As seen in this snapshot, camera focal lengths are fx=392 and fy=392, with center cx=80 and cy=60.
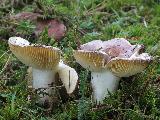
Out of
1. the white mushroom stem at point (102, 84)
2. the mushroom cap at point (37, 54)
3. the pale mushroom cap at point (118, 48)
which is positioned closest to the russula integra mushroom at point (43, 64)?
the mushroom cap at point (37, 54)

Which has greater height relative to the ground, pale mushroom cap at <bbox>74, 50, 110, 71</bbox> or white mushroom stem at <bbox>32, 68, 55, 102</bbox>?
pale mushroom cap at <bbox>74, 50, 110, 71</bbox>

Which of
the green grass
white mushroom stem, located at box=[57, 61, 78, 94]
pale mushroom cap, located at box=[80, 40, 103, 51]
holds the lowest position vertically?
the green grass

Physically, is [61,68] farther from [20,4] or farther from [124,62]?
[20,4]

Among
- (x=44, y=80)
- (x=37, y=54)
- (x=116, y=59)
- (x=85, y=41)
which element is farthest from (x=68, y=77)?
(x=85, y=41)

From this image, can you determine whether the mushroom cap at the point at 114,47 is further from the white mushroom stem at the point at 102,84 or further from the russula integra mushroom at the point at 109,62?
the white mushroom stem at the point at 102,84

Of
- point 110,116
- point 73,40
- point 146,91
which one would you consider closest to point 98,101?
point 110,116

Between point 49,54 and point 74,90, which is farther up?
point 49,54

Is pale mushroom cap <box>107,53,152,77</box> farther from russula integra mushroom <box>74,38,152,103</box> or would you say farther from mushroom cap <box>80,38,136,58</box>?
mushroom cap <box>80,38,136,58</box>

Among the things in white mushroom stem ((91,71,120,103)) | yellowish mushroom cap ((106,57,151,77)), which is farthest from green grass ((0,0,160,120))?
yellowish mushroom cap ((106,57,151,77))

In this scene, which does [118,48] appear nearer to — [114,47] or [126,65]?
[114,47]
